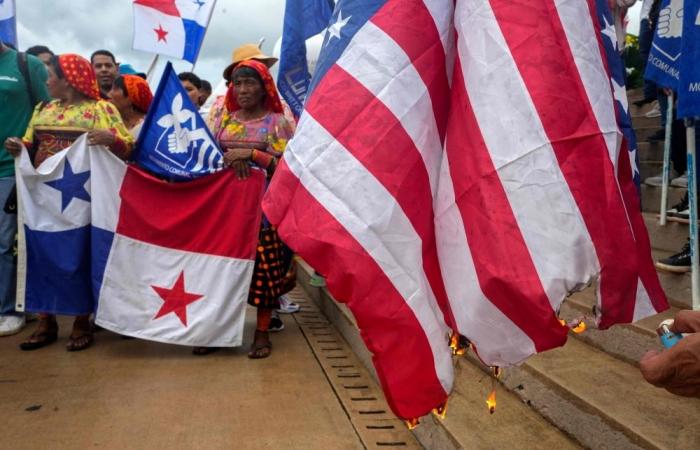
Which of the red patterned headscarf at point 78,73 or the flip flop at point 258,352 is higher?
the red patterned headscarf at point 78,73

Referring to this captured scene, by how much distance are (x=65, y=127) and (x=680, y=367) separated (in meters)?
3.80

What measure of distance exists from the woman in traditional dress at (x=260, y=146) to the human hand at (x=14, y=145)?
1310mm

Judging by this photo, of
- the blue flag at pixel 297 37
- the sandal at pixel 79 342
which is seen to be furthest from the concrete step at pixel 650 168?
the sandal at pixel 79 342

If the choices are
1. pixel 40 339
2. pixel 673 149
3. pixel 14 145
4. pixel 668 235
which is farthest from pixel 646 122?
pixel 40 339

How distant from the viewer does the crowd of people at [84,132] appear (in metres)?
3.65

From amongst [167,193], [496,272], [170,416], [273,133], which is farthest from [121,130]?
[496,272]

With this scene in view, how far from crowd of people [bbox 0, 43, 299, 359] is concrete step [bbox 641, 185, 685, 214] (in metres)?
2.60

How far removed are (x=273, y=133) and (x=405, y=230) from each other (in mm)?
Answer: 2622

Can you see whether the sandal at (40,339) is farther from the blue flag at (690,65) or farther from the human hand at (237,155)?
the blue flag at (690,65)

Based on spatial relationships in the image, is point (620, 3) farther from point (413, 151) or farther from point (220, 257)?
point (220, 257)

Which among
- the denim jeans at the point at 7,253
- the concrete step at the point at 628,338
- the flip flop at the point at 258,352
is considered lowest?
the flip flop at the point at 258,352

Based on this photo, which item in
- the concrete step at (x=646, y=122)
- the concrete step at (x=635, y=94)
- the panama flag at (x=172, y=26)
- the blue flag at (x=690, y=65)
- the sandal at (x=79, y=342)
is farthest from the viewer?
the concrete step at (x=635, y=94)

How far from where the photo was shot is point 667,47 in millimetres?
2406

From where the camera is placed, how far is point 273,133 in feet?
12.2
